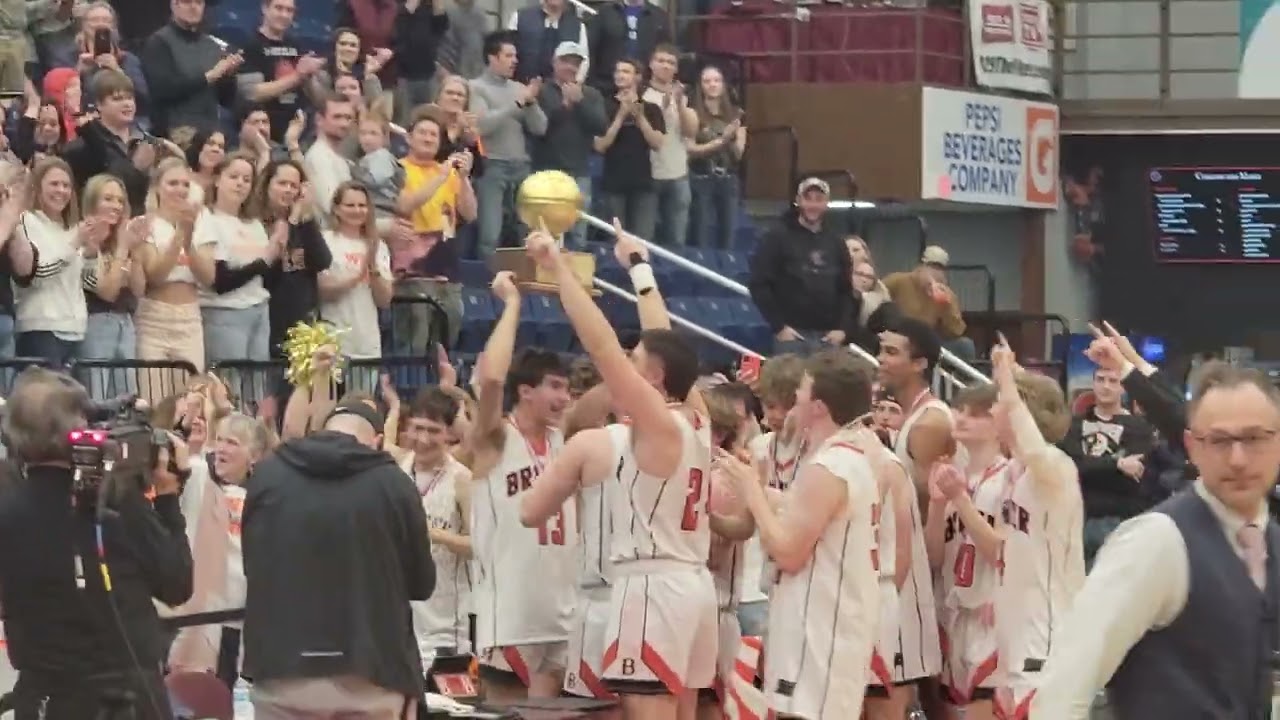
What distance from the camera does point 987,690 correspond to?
921cm

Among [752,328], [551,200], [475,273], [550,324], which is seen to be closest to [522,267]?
[475,273]

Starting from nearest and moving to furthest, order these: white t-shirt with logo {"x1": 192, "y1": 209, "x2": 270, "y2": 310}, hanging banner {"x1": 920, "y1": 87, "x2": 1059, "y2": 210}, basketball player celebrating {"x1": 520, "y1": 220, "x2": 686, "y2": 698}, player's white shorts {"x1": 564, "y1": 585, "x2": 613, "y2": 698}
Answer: basketball player celebrating {"x1": 520, "y1": 220, "x2": 686, "y2": 698}
player's white shorts {"x1": 564, "y1": 585, "x2": 613, "y2": 698}
white t-shirt with logo {"x1": 192, "y1": 209, "x2": 270, "y2": 310}
hanging banner {"x1": 920, "y1": 87, "x2": 1059, "y2": 210}

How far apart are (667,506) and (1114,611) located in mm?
4023

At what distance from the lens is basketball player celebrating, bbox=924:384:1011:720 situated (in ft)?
30.2

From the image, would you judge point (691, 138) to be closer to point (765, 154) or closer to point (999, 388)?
point (765, 154)

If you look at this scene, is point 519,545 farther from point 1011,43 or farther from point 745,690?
point 1011,43

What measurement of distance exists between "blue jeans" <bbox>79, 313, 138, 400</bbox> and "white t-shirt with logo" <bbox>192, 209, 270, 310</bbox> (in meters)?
0.62

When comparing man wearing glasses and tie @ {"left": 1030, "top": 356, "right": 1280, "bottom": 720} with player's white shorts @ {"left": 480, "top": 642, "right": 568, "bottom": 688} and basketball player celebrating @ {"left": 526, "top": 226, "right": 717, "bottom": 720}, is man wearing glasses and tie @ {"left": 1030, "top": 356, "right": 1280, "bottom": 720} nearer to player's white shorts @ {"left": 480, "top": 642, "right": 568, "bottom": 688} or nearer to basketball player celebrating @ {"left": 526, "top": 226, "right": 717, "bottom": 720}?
basketball player celebrating @ {"left": 526, "top": 226, "right": 717, "bottom": 720}

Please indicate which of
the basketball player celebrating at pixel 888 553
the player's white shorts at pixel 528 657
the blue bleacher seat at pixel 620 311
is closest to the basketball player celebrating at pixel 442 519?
the player's white shorts at pixel 528 657

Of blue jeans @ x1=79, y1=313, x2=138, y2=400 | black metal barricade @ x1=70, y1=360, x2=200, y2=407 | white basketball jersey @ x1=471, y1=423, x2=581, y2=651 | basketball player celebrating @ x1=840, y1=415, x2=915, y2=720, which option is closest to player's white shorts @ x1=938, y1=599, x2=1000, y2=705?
basketball player celebrating @ x1=840, y1=415, x2=915, y2=720

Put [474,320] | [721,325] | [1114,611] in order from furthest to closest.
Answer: [721,325], [474,320], [1114,611]

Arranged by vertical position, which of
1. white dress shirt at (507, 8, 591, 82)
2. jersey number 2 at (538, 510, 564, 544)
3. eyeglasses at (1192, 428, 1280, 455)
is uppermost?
white dress shirt at (507, 8, 591, 82)

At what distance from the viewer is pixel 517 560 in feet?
29.6

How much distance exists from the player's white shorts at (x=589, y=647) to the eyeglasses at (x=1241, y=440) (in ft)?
14.0
